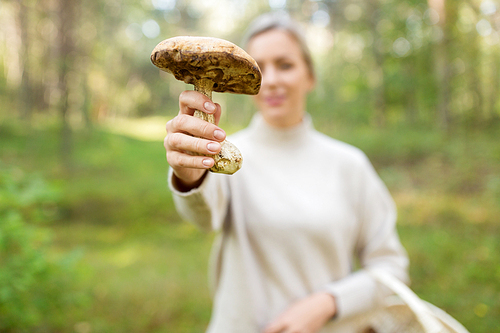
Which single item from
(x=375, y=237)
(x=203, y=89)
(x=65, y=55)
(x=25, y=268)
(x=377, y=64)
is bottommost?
(x=25, y=268)

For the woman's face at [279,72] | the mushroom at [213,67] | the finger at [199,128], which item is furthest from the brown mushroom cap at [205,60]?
the woman's face at [279,72]

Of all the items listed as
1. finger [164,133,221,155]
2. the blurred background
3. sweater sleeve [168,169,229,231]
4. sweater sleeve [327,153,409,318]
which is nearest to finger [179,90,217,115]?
finger [164,133,221,155]

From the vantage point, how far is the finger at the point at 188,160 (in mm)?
957

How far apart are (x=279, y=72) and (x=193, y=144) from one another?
107 centimetres

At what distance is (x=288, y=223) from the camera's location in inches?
70.5

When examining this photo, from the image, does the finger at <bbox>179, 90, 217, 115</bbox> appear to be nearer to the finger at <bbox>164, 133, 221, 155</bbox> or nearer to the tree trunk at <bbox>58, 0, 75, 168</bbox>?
the finger at <bbox>164, 133, 221, 155</bbox>

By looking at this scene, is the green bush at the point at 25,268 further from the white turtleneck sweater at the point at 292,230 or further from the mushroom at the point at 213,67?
the mushroom at the point at 213,67

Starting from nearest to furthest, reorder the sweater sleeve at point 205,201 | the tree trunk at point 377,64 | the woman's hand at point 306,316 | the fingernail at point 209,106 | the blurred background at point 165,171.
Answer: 1. the fingernail at point 209,106
2. the sweater sleeve at point 205,201
3. the woman's hand at point 306,316
4. the blurred background at point 165,171
5. the tree trunk at point 377,64

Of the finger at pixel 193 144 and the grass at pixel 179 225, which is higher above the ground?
the finger at pixel 193 144

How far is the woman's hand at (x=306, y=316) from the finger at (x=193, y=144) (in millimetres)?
1199

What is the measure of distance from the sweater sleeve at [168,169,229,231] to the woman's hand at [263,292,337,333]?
25.7 inches

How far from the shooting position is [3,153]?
31.7ft

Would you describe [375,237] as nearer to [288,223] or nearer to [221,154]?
[288,223]

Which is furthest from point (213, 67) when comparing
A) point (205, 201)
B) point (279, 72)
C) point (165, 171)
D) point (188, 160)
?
point (165, 171)
